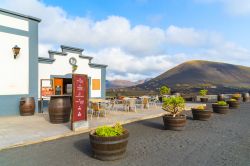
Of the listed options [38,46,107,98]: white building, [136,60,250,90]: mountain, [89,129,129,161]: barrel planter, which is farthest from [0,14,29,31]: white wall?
[136,60,250,90]: mountain

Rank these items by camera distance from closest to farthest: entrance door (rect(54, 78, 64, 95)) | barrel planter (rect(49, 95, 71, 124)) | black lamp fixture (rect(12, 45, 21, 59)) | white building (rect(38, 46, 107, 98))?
barrel planter (rect(49, 95, 71, 124)), black lamp fixture (rect(12, 45, 21, 59)), white building (rect(38, 46, 107, 98)), entrance door (rect(54, 78, 64, 95))

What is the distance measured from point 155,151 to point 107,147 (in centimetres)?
129

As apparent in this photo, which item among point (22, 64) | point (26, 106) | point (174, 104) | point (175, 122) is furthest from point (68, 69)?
point (175, 122)

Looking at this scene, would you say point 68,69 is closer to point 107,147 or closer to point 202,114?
point 202,114

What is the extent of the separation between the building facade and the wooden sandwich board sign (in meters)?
5.02

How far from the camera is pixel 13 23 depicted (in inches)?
385

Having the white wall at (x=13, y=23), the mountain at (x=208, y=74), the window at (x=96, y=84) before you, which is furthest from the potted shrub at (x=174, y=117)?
the mountain at (x=208, y=74)

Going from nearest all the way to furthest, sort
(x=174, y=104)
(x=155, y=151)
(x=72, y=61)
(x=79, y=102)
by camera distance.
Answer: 1. (x=155, y=151)
2. (x=79, y=102)
3. (x=174, y=104)
4. (x=72, y=61)

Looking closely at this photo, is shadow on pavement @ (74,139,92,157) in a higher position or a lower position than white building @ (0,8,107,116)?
lower

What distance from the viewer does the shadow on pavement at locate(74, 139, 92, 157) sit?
476cm

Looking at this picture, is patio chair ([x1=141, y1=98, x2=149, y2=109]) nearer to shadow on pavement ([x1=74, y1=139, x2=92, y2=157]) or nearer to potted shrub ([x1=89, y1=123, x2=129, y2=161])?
shadow on pavement ([x1=74, y1=139, x2=92, y2=157])

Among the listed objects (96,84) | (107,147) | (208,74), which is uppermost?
(208,74)

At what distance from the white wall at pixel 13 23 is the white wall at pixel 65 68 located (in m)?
2.23

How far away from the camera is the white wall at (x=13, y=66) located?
9398 mm
